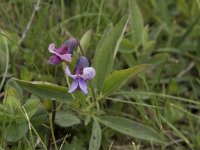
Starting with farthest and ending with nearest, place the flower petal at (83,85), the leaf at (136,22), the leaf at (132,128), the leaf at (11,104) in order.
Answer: the leaf at (136,22) < the leaf at (132,128) < the leaf at (11,104) < the flower petal at (83,85)

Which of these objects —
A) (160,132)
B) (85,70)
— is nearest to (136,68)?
(85,70)

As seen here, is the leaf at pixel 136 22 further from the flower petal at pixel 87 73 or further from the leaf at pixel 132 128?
the flower petal at pixel 87 73

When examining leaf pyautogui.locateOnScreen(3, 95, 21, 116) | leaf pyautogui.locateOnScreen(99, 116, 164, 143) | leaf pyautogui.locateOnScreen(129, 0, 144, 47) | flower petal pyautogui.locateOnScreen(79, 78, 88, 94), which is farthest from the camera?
leaf pyautogui.locateOnScreen(129, 0, 144, 47)

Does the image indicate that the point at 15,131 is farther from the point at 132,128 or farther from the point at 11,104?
the point at 132,128

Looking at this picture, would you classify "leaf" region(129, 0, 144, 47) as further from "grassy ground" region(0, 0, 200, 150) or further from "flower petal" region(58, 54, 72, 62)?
"flower petal" region(58, 54, 72, 62)

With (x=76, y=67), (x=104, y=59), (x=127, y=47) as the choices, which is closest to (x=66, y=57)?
(x=76, y=67)

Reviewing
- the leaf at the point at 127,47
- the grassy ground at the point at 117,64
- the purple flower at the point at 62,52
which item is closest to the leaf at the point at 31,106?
the grassy ground at the point at 117,64

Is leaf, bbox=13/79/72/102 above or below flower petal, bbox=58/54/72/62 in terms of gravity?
below

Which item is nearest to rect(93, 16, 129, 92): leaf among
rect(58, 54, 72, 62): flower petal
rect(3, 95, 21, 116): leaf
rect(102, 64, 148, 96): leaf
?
rect(102, 64, 148, 96): leaf
